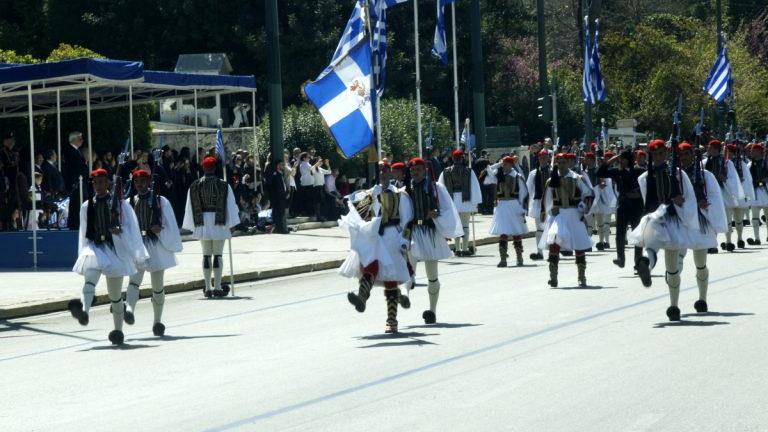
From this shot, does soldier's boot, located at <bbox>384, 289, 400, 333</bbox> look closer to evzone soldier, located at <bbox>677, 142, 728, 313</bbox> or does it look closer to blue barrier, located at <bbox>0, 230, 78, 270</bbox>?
evzone soldier, located at <bbox>677, 142, 728, 313</bbox>

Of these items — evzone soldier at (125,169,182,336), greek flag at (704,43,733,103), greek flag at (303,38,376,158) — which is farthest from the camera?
greek flag at (704,43,733,103)

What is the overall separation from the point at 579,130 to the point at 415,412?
56392 mm

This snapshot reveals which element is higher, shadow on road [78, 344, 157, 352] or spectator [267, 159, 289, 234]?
spectator [267, 159, 289, 234]

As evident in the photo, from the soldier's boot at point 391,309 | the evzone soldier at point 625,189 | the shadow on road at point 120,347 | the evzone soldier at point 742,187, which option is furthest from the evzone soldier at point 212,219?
the evzone soldier at point 742,187

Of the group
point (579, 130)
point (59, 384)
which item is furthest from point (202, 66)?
point (59, 384)

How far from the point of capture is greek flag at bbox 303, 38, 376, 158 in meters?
23.7

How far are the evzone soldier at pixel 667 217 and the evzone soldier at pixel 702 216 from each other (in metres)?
0.14

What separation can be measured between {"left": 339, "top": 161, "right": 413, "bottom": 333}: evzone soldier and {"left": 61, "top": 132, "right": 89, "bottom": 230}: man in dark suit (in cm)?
1138

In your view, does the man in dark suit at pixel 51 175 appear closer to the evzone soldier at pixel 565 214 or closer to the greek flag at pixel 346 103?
the greek flag at pixel 346 103

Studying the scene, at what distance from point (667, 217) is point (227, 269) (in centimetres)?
1053

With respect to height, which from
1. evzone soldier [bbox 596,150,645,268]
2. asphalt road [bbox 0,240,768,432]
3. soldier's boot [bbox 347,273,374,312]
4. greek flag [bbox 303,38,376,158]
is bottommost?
asphalt road [bbox 0,240,768,432]

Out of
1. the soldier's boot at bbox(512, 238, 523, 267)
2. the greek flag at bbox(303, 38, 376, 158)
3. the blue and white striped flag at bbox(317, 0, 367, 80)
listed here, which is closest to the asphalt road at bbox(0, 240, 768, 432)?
the greek flag at bbox(303, 38, 376, 158)

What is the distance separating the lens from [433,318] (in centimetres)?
1633

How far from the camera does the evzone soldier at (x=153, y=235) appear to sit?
16.8 m
